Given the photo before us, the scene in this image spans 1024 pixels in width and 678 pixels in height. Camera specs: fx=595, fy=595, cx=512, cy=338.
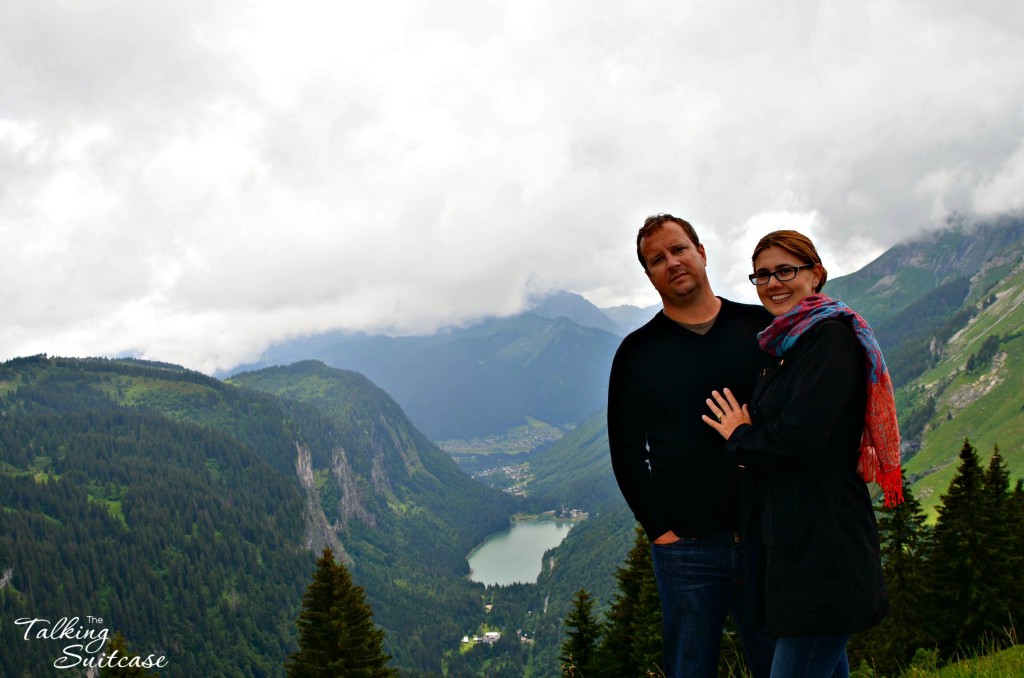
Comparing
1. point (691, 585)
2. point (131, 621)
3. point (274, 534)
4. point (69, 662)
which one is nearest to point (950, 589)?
point (691, 585)

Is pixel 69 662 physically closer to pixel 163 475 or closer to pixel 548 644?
pixel 163 475

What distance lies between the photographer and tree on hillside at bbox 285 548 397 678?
789 inches

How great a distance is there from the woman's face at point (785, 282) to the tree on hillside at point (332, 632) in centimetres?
1905

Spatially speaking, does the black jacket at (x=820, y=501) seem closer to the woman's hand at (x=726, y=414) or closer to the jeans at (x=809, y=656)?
the jeans at (x=809, y=656)

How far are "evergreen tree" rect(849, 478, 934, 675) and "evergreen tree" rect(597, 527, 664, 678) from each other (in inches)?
286

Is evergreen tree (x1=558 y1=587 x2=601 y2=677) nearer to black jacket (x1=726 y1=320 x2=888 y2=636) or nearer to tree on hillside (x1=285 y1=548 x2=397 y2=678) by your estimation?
tree on hillside (x1=285 y1=548 x2=397 y2=678)

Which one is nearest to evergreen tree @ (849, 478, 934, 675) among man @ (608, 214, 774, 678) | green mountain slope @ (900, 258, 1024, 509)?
man @ (608, 214, 774, 678)

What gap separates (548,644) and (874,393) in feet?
620

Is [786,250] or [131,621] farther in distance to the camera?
[131,621]

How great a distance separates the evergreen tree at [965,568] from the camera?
76.1 feet

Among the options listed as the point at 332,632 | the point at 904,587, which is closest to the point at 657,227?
the point at 332,632

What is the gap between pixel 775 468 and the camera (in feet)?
14.0

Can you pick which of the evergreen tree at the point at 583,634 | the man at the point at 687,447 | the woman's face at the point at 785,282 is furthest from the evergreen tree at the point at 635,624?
the woman's face at the point at 785,282

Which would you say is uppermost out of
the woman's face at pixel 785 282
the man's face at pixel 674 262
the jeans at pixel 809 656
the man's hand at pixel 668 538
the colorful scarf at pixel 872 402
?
the man's face at pixel 674 262
